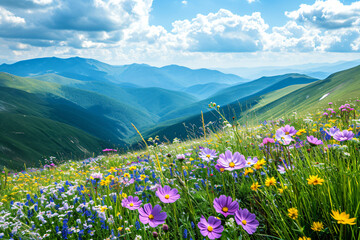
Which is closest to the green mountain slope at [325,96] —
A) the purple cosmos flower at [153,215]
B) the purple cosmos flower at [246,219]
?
the purple cosmos flower at [246,219]

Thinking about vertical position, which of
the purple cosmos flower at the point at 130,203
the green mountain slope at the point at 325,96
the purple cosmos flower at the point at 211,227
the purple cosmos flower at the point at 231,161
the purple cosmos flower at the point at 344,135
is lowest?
the green mountain slope at the point at 325,96

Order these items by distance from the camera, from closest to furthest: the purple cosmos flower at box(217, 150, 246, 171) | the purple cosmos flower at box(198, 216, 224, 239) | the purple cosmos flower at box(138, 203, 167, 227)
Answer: the purple cosmos flower at box(198, 216, 224, 239)
the purple cosmos flower at box(138, 203, 167, 227)
the purple cosmos flower at box(217, 150, 246, 171)

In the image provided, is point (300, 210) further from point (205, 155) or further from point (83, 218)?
point (83, 218)

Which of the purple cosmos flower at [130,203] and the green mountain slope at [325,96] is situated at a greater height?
the purple cosmos flower at [130,203]

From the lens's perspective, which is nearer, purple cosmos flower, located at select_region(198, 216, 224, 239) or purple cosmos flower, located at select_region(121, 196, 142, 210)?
purple cosmos flower, located at select_region(198, 216, 224, 239)

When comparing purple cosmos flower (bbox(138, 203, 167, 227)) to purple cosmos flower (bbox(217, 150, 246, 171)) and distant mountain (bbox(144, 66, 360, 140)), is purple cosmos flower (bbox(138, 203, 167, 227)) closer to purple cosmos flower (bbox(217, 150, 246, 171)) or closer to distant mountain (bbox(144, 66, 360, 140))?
purple cosmos flower (bbox(217, 150, 246, 171))

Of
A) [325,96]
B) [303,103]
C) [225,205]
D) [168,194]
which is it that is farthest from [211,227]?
[303,103]

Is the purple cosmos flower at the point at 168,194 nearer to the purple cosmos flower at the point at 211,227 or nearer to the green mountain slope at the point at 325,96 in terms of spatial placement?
the purple cosmos flower at the point at 211,227

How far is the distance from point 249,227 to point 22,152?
11321 cm

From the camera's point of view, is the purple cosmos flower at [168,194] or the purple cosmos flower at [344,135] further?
the purple cosmos flower at [344,135]

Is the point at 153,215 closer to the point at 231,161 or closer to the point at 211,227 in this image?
the point at 211,227

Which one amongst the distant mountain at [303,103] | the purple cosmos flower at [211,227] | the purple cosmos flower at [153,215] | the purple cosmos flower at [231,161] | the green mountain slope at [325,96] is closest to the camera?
the purple cosmos flower at [211,227]

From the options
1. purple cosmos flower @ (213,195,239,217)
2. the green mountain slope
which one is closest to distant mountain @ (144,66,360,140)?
the green mountain slope

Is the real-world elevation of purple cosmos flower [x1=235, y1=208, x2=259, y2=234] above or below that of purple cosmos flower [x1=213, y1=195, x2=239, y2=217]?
below
